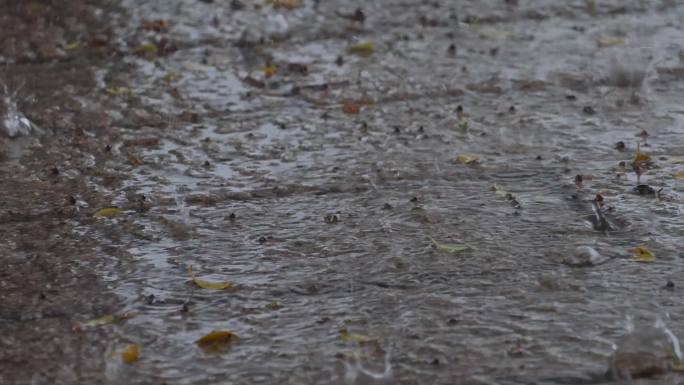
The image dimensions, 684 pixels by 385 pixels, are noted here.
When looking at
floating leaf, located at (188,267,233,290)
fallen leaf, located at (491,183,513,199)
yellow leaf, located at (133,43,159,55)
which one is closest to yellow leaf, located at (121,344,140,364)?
floating leaf, located at (188,267,233,290)

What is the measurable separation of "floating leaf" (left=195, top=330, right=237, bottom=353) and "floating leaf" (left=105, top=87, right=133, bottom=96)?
2016 millimetres

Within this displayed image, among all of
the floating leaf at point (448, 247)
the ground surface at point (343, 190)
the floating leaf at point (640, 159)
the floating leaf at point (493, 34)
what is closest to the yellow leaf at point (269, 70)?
the ground surface at point (343, 190)

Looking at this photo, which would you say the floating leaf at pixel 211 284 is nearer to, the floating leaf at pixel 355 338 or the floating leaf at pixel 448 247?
the floating leaf at pixel 355 338

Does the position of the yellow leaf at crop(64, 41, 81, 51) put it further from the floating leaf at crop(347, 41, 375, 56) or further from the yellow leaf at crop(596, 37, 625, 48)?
the yellow leaf at crop(596, 37, 625, 48)

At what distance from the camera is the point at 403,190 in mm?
3646

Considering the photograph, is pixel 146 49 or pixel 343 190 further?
pixel 146 49

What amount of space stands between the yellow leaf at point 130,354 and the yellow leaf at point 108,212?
873 mm

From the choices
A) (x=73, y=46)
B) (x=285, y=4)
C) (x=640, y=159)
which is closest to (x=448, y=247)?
(x=640, y=159)

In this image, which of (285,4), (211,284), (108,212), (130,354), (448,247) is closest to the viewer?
(130,354)

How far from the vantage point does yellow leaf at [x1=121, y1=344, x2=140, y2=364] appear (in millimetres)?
2645

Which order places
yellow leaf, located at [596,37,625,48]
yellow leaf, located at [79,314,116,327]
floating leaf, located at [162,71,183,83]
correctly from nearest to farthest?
yellow leaf, located at [79,314,116,327] → floating leaf, located at [162,71,183,83] → yellow leaf, located at [596,37,625,48]

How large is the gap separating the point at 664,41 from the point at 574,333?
282 cm

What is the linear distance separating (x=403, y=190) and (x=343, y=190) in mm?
193

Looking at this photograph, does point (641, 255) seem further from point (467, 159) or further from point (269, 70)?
point (269, 70)
